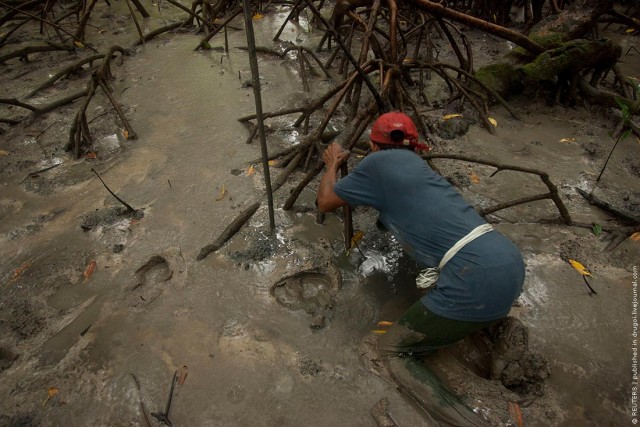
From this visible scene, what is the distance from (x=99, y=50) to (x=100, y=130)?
3149 mm

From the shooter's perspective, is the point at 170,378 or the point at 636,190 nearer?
the point at 170,378

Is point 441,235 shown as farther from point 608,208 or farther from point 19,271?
point 19,271

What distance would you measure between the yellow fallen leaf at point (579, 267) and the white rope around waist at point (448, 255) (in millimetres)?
1275

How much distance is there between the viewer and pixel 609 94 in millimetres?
4621

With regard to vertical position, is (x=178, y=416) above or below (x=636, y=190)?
below

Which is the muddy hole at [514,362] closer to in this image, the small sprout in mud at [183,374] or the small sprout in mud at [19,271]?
the small sprout in mud at [183,374]

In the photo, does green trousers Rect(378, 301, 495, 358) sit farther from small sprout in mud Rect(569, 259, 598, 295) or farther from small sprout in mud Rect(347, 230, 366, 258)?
small sprout in mud Rect(569, 259, 598, 295)

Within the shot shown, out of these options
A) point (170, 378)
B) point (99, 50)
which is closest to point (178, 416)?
point (170, 378)

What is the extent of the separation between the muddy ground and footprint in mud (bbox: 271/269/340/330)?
13 millimetres

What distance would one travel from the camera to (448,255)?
2139 millimetres

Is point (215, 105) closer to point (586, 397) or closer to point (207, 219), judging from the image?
point (207, 219)

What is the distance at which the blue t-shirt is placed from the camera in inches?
80.2

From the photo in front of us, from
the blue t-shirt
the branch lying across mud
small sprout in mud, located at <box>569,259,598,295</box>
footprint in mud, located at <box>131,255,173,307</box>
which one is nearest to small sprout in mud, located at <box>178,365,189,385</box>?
footprint in mud, located at <box>131,255,173,307</box>

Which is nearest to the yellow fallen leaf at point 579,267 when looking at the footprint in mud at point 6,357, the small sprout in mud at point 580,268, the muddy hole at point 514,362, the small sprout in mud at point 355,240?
the small sprout in mud at point 580,268
